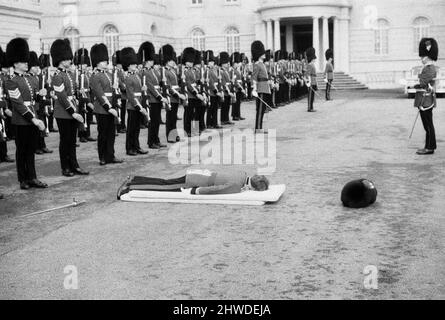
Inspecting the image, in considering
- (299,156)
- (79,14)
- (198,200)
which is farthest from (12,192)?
(79,14)

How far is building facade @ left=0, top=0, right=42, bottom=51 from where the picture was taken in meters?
29.4

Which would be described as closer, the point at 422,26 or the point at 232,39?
the point at 422,26

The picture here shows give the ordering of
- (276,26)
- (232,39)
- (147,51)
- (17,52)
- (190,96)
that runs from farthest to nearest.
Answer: (232,39) → (276,26) → (190,96) → (147,51) → (17,52)

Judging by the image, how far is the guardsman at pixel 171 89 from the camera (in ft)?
51.2

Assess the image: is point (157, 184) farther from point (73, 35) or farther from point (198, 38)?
point (198, 38)

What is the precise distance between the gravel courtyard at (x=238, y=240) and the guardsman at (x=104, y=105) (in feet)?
2.77

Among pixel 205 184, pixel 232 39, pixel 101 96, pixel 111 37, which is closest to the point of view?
pixel 205 184

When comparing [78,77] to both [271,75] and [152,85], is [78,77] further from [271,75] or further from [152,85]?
[271,75]

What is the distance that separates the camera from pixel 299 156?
42.8 ft

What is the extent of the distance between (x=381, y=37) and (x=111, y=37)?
51.2 feet

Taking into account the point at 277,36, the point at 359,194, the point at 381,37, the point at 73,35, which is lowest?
the point at 359,194

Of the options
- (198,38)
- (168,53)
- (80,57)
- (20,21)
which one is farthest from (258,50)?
(198,38)

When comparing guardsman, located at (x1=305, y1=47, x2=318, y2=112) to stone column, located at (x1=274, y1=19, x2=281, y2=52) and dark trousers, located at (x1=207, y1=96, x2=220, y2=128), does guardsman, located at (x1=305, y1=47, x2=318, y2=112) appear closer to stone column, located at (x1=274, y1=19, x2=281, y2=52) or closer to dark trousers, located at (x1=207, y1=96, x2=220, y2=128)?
dark trousers, located at (x1=207, y1=96, x2=220, y2=128)

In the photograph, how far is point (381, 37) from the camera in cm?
4266
